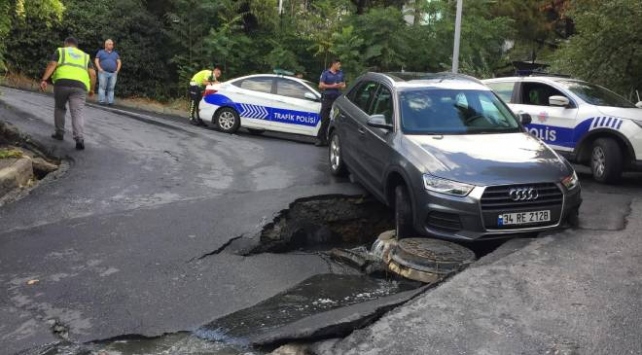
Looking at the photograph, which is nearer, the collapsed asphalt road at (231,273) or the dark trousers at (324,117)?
the collapsed asphalt road at (231,273)

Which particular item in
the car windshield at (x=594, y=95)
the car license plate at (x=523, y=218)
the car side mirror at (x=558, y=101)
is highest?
the car windshield at (x=594, y=95)

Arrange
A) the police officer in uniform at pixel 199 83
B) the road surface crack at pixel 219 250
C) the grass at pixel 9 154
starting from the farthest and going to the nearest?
the police officer in uniform at pixel 199 83
the grass at pixel 9 154
the road surface crack at pixel 219 250

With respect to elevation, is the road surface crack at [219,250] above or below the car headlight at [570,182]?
below

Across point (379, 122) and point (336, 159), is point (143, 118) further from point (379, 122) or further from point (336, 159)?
point (379, 122)

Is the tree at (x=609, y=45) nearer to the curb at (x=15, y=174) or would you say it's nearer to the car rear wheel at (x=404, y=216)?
the car rear wheel at (x=404, y=216)

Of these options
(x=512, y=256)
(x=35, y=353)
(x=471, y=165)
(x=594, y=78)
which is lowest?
(x=35, y=353)

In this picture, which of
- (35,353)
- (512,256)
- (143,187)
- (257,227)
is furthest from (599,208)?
(35,353)

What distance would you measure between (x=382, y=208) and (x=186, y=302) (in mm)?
3893

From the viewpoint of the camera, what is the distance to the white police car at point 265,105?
1454 cm

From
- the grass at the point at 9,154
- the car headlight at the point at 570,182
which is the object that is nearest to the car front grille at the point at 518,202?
the car headlight at the point at 570,182

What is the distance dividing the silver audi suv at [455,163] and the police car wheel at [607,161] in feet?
7.61

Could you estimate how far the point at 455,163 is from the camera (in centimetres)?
630

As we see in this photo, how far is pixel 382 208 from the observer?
27.4 ft

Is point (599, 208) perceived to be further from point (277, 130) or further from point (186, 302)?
point (277, 130)
